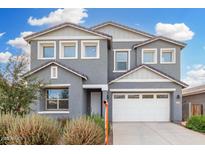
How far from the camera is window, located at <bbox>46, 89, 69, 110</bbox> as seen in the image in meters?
17.6

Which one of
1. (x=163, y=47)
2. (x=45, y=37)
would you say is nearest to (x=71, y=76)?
(x=45, y=37)

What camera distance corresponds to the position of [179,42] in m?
19.8

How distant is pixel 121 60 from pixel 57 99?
600 centimetres

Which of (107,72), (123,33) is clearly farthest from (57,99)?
(123,33)

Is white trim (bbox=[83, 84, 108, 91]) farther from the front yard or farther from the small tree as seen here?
the front yard

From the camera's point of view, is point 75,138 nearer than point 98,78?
Yes

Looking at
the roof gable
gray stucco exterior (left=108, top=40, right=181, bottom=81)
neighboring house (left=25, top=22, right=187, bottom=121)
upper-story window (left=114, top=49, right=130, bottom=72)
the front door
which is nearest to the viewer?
neighboring house (left=25, top=22, right=187, bottom=121)

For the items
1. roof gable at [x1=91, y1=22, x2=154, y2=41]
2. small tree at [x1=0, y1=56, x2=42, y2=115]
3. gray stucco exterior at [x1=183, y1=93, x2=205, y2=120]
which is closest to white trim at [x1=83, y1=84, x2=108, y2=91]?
roof gable at [x1=91, y1=22, x2=154, y2=41]

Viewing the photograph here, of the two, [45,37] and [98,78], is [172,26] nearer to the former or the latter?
[98,78]

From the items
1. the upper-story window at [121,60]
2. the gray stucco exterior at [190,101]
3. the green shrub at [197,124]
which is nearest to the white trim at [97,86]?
the upper-story window at [121,60]

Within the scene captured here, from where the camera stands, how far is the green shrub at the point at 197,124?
1409cm

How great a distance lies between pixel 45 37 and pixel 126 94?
688 centimetres

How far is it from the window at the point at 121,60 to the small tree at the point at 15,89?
8963 millimetres
